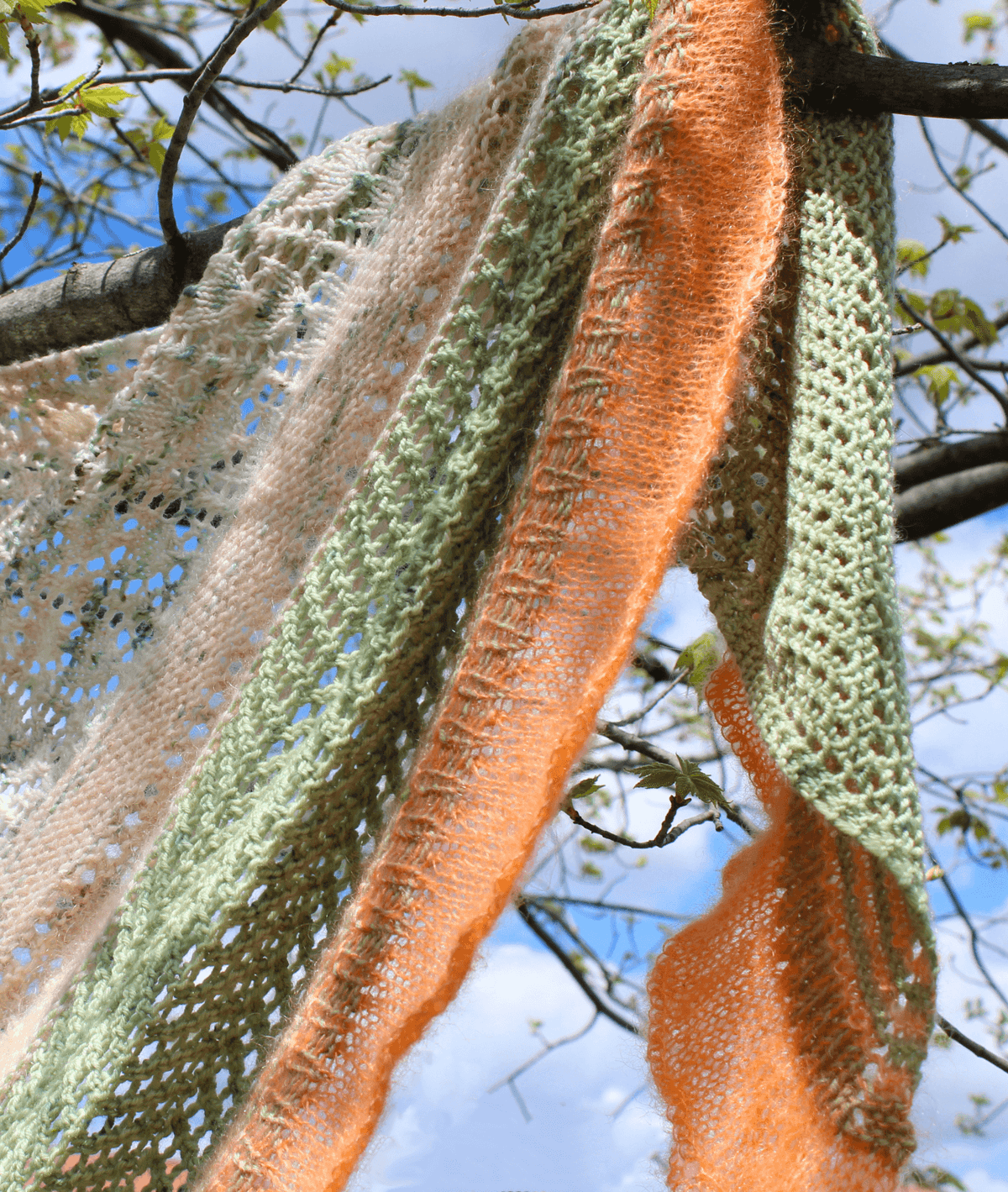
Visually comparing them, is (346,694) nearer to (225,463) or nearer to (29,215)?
(225,463)

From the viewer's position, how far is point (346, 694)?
52cm

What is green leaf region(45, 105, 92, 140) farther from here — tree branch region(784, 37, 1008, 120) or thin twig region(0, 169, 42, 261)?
tree branch region(784, 37, 1008, 120)

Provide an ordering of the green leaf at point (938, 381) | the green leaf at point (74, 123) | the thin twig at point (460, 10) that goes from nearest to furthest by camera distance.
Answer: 1. the thin twig at point (460, 10)
2. the green leaf at point (74, 123)
3. the green leaf at point (938, 381)

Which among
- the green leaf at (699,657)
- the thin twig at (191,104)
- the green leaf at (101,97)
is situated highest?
the green leaf at (101,97)

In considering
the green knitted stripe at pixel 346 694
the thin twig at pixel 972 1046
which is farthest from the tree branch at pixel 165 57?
the thin twig at pixel 972 1046

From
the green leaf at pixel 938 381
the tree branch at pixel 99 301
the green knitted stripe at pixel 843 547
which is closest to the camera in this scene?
the green knitted stripe at pixel 843 547

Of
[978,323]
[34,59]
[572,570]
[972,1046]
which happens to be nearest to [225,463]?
[572,570]

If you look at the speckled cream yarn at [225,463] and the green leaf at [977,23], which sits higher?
the green leaf at [977,23]

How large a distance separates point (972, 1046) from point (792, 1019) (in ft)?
1.67

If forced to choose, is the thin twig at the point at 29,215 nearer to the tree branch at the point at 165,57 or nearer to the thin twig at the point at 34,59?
the thin twig at the point at 34,59

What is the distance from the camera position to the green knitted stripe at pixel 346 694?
52cm

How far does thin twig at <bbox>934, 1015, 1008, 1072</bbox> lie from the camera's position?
2.65ft

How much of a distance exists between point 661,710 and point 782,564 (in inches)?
44.5

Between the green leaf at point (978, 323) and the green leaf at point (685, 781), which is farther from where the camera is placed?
the green leaf at point (978, 323)
